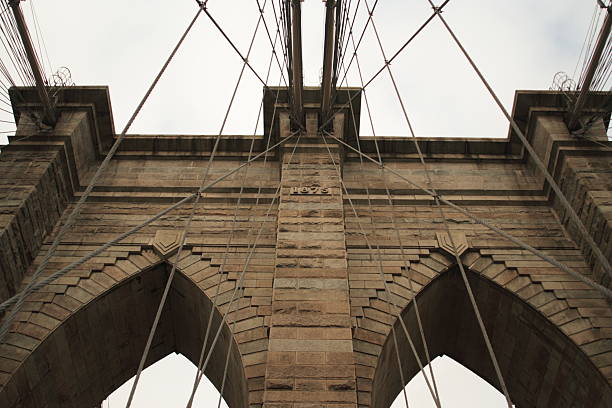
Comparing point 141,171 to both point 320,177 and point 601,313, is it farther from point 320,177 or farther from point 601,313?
point 601,313

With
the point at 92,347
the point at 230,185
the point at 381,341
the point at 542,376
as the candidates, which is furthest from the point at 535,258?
the point at 92,347

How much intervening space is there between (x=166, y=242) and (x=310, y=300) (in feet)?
10.2

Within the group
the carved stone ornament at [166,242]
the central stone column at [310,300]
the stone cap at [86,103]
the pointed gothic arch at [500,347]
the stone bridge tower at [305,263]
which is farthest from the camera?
the stone cap at [86,103]

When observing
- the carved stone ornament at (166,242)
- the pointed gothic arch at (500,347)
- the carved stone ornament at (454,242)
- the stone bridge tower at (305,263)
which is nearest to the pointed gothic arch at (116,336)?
the stone bridge tower at (305,263)

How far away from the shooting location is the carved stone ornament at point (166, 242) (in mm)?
9508

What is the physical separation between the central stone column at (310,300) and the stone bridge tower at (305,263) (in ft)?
0.08

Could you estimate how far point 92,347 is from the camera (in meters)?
9.20

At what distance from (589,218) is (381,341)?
4.11m

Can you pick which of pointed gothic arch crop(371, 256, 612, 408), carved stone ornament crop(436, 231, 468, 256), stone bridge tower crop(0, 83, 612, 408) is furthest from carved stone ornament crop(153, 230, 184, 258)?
carved stone ornament crop(436, 231, 468, 256)

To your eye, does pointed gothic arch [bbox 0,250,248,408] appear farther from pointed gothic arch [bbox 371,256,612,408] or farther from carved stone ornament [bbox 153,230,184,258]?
pointed gothic arch [bbox 371,256,612,408]

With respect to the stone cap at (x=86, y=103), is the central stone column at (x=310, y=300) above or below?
below

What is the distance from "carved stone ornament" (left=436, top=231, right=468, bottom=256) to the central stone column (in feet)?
5.69

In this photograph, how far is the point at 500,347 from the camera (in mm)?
9703

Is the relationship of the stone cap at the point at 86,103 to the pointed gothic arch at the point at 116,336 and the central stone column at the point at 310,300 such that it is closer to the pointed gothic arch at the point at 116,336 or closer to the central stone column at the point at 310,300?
the pointed gothic arch at the point at 116,336
